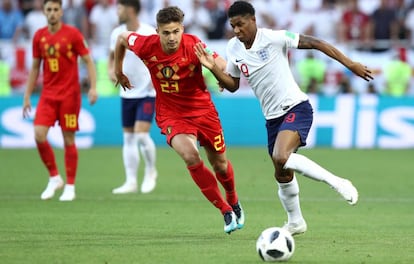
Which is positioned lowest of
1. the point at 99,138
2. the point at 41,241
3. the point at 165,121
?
the point at 99,138

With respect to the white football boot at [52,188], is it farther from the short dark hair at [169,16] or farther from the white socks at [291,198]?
the white socks at [291,198]

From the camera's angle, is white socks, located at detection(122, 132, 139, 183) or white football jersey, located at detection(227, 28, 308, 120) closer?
white football jersey, located at detection(227, 28, 308, 120)

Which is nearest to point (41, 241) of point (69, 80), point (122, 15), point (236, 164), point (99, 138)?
point (69, 80)

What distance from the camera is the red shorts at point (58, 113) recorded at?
43.8ft

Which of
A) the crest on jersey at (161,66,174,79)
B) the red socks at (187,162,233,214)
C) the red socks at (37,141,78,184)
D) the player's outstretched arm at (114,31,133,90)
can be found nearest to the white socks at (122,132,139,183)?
the red socks at (37,141,78,184)

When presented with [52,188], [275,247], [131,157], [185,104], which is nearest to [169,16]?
[185,104]

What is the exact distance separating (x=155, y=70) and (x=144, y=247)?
6.64ft

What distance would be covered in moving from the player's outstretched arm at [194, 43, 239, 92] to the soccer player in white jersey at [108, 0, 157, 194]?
469 cm

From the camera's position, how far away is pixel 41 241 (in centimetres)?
952

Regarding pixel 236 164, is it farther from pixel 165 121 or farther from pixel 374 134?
pixel 165 121

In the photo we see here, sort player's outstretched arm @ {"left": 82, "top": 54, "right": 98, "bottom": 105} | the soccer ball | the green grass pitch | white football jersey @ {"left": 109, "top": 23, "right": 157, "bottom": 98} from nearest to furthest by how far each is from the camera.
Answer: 1. the soccer ball
2. the green grass pitch
3. player's outstretched arm @ {"left": 82, "top": 54, "right": 98, "bottom": 105}
4. white football jersey @ {"left": 109, "top": 23, "right": 157, "bottom": 98}

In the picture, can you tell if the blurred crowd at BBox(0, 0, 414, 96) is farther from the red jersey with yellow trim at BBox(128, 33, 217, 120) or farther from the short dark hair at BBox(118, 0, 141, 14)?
the red jersey with yellow trim at BBox(128, 33, 217, 120)

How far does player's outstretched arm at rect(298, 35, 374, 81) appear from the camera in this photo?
30.7 feet

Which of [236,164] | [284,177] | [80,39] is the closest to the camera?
[284,177]
